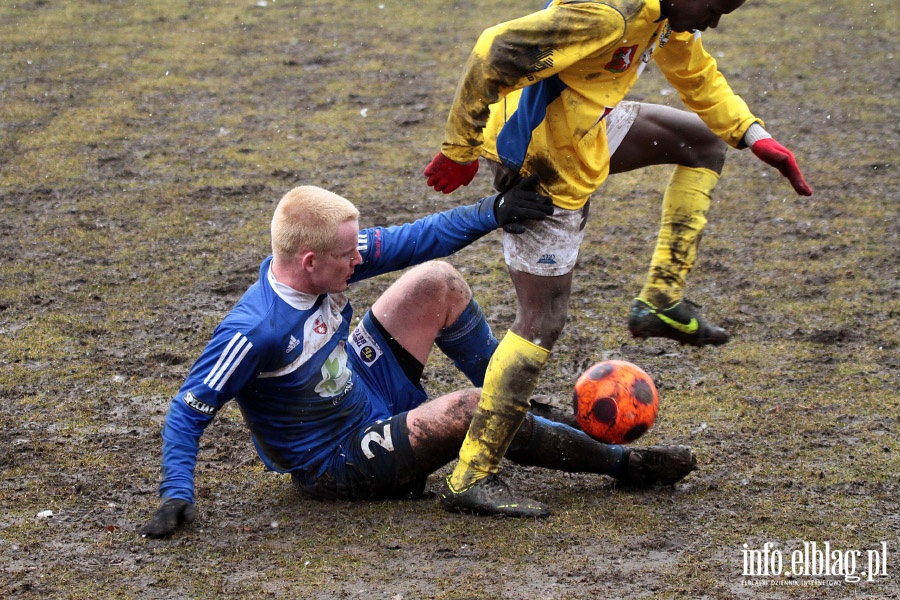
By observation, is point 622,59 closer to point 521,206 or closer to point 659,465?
point 521,206

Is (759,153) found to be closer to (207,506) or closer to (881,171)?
(207,506)

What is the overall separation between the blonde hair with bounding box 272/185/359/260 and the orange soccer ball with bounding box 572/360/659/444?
1.20 m

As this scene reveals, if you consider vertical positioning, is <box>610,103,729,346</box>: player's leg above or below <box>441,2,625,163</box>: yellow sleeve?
below

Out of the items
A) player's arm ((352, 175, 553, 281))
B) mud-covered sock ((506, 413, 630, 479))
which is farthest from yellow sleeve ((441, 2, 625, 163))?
mud-covered sock ((506, 413, 630, 479))

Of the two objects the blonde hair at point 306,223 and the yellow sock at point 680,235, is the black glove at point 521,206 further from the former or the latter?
the yellow sock at point 680,235

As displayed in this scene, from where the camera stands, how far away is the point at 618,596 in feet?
10.9

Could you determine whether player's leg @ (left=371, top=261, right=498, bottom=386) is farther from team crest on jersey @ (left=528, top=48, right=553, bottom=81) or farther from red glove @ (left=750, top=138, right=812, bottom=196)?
red glove @ (left=750, top=138, right=812, bottom=196)

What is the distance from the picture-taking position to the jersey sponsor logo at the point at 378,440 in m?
3.93

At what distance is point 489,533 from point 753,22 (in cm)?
979

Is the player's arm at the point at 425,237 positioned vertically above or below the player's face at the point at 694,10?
below

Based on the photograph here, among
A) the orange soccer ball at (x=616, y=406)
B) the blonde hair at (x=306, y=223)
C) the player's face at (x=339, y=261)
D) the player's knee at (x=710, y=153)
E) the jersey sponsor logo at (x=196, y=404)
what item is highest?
the player's knee at (x=710, y=153)

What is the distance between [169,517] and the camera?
11.9 feet

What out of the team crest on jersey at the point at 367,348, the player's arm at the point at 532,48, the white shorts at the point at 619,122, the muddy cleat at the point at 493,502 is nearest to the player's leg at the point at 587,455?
the muddy cleat at the point at 493,502

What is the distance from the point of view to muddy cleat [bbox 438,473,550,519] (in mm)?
3902
